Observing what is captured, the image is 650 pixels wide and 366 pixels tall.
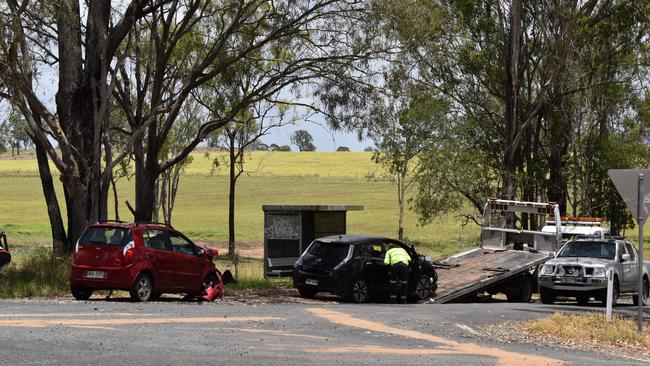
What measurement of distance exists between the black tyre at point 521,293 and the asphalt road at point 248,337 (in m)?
6.54

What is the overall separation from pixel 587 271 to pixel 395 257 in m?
4.80

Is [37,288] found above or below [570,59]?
below

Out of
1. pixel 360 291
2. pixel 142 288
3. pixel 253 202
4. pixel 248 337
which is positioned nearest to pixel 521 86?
pixel 360 291

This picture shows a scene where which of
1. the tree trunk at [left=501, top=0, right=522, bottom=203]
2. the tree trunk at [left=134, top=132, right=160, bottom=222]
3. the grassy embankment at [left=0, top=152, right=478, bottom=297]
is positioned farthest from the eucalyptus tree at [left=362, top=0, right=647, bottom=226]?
the tree trunk at [left=134, top=132, right=160, bottom=222]

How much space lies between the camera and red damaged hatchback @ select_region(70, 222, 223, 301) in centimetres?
1806

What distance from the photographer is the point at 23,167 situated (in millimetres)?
→ 126312

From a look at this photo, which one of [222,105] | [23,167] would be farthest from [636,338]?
[23,167]

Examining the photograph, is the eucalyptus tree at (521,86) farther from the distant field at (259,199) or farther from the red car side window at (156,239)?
the red car side window at (156,239)

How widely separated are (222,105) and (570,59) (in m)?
12.4

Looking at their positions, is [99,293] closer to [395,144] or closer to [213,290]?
[213,290]

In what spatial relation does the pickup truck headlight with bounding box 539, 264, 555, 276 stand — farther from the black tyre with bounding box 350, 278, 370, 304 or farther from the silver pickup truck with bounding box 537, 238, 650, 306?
the black tyre with bounding box 350, 278, 370, 304

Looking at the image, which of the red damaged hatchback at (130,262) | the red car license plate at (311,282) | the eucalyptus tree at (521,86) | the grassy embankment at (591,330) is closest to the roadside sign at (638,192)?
the grassy embankment at (591,330)

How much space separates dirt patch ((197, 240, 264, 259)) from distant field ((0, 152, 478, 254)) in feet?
6.95

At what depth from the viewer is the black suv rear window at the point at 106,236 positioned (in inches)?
718
